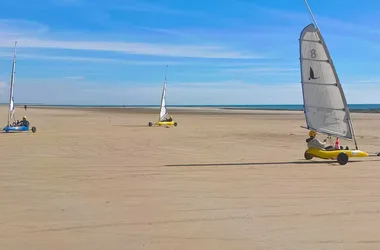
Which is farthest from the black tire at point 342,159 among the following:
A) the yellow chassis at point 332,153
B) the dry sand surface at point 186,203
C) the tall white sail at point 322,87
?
the tall white sail at point 322,87

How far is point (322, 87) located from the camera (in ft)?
50.9

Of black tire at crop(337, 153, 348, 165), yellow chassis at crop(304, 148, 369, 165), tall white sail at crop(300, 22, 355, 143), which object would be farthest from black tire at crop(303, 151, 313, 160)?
black tire at crop(337, 153, 348, 165)

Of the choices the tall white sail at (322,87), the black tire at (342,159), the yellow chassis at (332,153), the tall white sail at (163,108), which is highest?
the tall white sail at (163,108)

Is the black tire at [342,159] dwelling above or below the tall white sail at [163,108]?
below

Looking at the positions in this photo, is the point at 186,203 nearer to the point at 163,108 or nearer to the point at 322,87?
the point at 322,87

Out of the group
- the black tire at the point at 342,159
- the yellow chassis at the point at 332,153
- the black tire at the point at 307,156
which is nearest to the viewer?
the black tire at the point at 342,159

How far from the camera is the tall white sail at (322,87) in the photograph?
15281mm

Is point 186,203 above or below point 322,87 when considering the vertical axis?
below

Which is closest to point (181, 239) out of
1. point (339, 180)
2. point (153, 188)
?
point (153, 188)

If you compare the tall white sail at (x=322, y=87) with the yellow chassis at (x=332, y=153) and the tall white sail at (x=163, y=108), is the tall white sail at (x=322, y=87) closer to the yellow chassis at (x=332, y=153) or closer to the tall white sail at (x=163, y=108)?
the yellow chassis at (x=332, y=153)

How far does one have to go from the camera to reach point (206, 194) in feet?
30.2

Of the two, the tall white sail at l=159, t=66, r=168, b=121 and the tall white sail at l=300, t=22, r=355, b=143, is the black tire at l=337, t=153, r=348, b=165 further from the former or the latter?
the tall white sail at l=159, t=66, r=168, b=121

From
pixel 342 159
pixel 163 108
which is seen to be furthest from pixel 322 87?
pixel 163 108

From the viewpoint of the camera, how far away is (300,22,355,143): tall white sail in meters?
15.3
